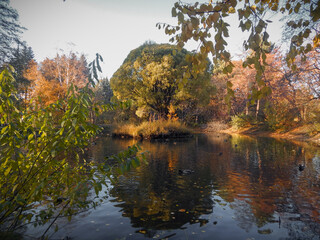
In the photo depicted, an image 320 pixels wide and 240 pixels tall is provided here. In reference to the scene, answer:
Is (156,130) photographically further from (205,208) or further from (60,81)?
(60,81)

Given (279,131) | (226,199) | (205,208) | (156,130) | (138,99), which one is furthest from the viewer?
(279,131)

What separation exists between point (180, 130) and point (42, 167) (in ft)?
59.6

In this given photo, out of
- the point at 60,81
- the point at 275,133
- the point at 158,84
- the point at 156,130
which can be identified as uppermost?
the point at 60,81

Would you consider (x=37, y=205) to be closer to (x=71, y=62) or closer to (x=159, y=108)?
(x=159, y=108)

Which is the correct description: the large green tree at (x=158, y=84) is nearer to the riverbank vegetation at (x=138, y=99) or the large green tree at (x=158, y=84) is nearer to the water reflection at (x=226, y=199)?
the riverbank vegetation at (x=138, y=99)

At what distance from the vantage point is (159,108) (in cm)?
2192

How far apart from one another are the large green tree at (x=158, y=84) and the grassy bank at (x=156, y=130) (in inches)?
68.1

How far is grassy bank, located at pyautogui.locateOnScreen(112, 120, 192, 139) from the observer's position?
18.9 metres

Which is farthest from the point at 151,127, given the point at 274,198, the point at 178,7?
the point at 178,7

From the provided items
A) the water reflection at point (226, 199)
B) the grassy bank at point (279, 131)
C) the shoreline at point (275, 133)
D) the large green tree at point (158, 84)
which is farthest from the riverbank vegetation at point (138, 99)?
the water reflection at point (226, 199)

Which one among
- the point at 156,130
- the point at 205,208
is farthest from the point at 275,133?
the point at 205,208

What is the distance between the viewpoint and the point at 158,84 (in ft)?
66.6

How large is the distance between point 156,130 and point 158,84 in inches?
184

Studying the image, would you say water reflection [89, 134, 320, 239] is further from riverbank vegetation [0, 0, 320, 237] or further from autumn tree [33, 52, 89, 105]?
autumn tree [33, 52, 89, 105]
